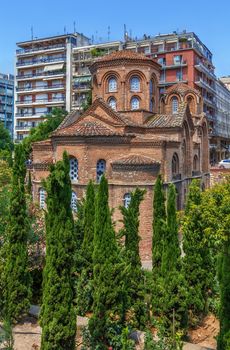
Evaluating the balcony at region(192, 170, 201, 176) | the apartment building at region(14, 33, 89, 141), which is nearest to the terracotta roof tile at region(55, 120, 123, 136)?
the balcony at region(192, 170, 201, 176)

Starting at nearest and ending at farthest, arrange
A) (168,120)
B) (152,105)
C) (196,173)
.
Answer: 1. (168,120)
2. (152,105)
3. (196,173)

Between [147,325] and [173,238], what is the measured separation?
3.51m

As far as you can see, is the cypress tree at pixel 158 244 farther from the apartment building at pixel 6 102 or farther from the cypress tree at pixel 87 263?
the apartment building at pixel 6 102

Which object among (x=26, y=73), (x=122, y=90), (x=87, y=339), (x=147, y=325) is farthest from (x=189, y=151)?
(x=26, y=73)

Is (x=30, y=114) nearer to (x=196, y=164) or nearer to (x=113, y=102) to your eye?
(x=113, y=102)

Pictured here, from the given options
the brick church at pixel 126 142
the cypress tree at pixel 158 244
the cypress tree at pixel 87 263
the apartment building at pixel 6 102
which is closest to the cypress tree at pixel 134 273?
the cypress tree at pixel 158 244

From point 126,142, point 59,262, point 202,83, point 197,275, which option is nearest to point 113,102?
point 126,142

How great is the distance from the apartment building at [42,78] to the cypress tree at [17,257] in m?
45.7

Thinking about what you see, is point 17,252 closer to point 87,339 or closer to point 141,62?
point 87,339

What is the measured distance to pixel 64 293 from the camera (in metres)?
11.8

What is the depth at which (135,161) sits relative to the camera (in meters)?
24.0

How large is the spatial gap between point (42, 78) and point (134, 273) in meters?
50.6

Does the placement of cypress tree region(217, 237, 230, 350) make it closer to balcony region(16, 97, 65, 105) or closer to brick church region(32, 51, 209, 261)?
brick church region(32, 51, 209, 261)

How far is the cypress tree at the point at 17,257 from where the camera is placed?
14.9 m
